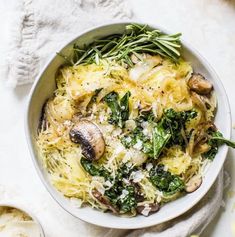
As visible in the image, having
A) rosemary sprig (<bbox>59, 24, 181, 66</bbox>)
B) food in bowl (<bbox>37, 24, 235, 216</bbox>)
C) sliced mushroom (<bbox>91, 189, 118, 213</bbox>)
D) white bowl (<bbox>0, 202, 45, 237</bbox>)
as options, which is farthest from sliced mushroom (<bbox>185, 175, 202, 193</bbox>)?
white bowl (<bbox>0, 202, 45, 237</bbox>)

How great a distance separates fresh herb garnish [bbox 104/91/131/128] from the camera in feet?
7.44

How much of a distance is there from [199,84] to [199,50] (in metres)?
0.27

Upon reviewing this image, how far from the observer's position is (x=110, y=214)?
2.33 metres

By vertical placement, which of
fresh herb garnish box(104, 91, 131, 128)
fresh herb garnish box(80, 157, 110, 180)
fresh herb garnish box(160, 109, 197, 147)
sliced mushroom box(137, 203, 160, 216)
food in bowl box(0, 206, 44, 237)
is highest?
fresh herb garnish box(160, 109, 197, 147)

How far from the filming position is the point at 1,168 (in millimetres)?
2508

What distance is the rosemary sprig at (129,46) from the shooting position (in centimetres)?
228

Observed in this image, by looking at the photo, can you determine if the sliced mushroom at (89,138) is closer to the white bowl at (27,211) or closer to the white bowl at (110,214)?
the white bowl at (110,214)

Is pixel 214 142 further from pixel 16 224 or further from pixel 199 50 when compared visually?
pixel 16 224

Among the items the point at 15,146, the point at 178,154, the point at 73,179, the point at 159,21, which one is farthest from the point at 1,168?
the point at 159,21

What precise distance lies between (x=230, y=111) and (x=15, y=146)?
91cm

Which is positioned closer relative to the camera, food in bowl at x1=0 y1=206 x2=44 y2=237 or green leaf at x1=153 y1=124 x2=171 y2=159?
green leaf at x1=153 y1=124 x2=171 y2=159

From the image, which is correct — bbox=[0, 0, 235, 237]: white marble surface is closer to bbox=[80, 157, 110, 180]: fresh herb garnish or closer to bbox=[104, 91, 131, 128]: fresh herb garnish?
bbox=[80, 157, 110, 180]: fresh herb garnish

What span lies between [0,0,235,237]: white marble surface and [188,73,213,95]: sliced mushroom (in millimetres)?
222

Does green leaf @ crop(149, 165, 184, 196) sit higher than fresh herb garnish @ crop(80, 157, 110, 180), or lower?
higher
